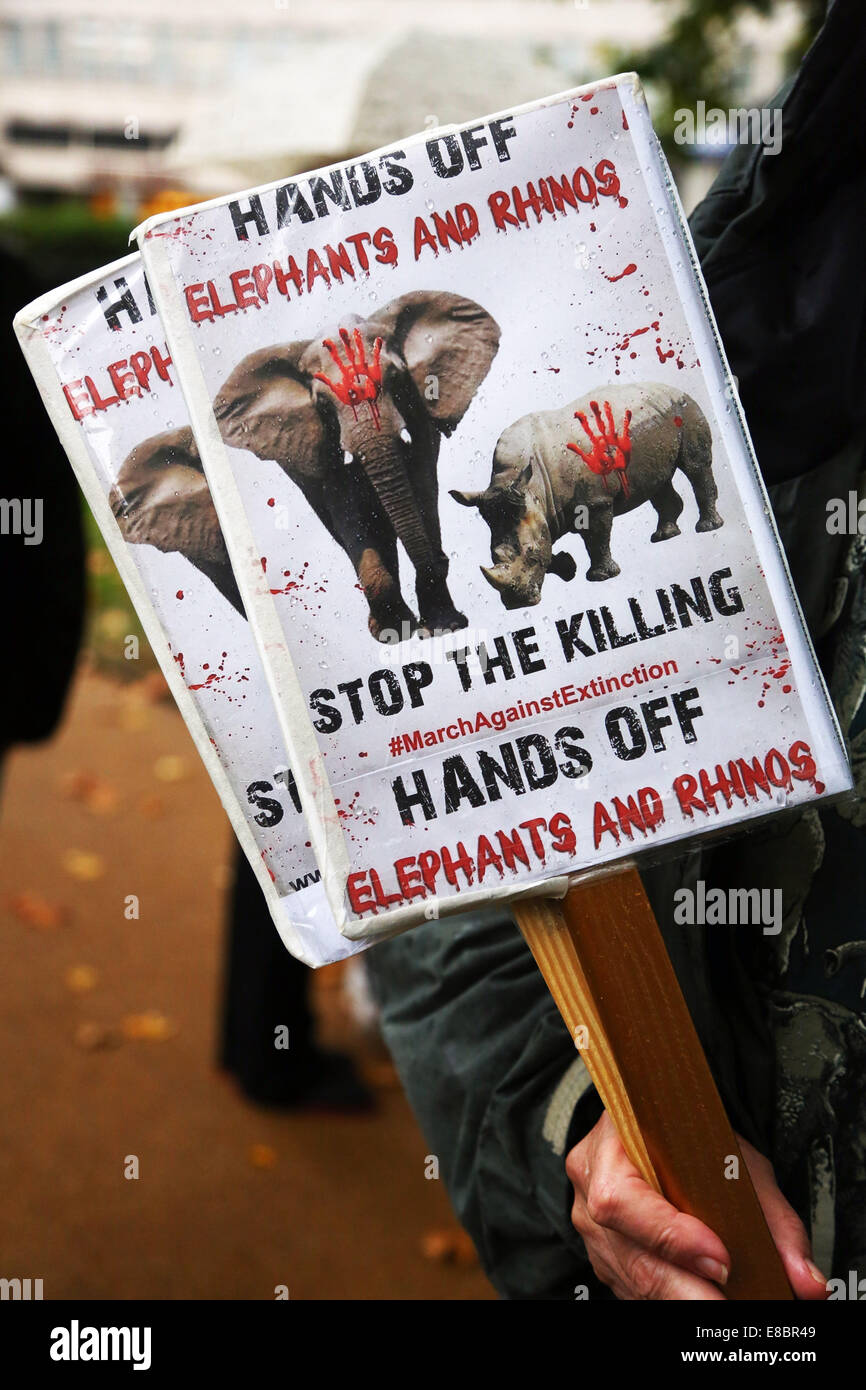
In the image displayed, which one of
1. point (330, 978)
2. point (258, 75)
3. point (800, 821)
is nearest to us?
point (800, 821)

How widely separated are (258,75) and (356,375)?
471cm

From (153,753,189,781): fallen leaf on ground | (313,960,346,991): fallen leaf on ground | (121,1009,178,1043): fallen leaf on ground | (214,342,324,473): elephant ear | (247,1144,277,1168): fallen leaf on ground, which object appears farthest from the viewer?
(153,753,189,781): fallen leaf on ground

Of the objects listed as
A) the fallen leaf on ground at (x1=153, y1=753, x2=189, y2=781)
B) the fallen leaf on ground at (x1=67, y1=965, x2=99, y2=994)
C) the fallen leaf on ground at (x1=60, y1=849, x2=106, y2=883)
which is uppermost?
the fallen leaf on ground at (x1=153, y1=753, x2=189, y2=781)

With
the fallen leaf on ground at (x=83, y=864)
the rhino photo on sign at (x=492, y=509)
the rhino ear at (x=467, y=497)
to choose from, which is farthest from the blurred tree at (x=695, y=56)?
the rhino ear at (x=467, y=497)

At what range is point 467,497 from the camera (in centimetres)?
112

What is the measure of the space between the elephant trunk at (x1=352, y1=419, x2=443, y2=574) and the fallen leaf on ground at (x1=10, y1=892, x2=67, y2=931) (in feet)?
13.6

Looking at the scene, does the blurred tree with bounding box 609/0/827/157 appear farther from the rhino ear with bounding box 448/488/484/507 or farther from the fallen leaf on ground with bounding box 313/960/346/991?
the rhino ear with bounding box 448/488/484/507

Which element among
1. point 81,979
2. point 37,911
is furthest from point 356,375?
point 37,911

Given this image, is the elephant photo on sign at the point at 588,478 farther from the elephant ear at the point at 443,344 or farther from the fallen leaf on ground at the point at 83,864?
the fallen leaf on ground at the point at 83,864

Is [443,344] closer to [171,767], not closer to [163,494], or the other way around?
[163,494]

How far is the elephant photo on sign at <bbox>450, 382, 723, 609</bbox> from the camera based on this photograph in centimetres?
112

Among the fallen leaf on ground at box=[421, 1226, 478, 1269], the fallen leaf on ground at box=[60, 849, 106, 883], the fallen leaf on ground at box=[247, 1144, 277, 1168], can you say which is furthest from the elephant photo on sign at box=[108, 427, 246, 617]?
the fallen leaf on ground at box=[60, 849, 106, 883]
